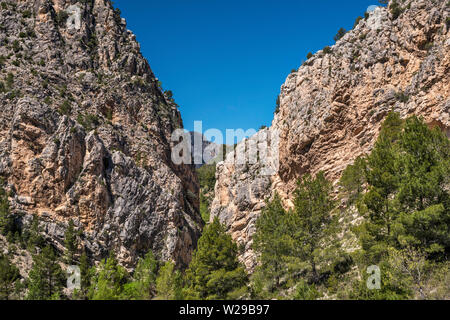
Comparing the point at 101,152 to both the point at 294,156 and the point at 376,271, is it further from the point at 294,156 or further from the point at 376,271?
the point at 376,271

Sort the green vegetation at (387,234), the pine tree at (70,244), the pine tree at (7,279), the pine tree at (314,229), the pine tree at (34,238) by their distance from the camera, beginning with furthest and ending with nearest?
1. the pine tree at (70,244)
2. the pine tree at (34,238)
3. the pine tree at (7,279)
4. the pine tree at (314,229)
5. the green vegetation at (387,234)

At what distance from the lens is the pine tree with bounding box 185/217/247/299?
27828 mm

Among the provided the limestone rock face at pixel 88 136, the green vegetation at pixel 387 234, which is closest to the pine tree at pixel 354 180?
the green vegetation at pixel 387 234

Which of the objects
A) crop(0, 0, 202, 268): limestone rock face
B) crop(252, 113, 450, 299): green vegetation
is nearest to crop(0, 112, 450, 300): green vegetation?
crop(252, 113, 450, 299): green vegetation

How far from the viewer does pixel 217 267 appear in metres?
29.6

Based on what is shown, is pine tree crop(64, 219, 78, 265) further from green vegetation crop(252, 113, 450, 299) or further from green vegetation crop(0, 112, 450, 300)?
green vegetation crop(252, 113, 450, 299)

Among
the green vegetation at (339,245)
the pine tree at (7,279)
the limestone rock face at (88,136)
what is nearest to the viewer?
the green vegetation at (339,245)

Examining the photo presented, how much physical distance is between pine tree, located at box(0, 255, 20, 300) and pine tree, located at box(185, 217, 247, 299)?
59.8 ft

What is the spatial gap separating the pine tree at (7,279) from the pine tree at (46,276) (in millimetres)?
1613

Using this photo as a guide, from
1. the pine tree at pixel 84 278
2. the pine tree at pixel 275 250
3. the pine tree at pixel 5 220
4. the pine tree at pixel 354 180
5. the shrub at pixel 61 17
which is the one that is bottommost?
the pine tree at pixel 84 278

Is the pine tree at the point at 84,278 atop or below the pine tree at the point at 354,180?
below

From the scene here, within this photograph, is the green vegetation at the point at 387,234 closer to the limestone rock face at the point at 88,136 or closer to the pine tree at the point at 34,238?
the limestone rock face at the point at 88,136

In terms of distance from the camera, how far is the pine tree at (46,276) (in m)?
34.4
